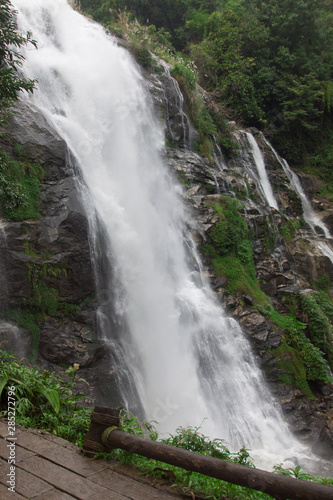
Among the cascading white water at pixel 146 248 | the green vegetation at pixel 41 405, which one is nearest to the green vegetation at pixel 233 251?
the cascading white water at pixel 146 248

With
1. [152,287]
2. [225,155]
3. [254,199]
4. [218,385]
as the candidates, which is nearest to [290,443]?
[218,385]

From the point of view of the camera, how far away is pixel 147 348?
8.56 metres

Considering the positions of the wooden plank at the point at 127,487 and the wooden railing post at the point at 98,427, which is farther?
the wooden railing post at the point at 98,427

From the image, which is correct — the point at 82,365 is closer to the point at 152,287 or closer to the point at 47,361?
the point at 47,361

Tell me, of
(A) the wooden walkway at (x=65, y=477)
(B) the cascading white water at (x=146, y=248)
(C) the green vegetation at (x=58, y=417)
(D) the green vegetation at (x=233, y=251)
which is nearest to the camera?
(A) the wooden walkway at (x=65, y=477)

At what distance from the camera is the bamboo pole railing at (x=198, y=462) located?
6.92ft

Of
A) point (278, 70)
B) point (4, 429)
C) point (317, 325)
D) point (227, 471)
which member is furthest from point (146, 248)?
point (278, 70)

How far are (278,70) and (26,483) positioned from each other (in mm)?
24618

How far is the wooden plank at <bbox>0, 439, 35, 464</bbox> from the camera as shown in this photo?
8.80ft

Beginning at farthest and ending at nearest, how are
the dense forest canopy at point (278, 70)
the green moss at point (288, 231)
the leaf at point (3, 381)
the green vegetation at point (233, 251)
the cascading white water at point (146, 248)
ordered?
the dense forest canopy at point (278, 70) < the green moss at point (288, 231) < the green vegetation at point (233, 251) < the cascading white water at point (146, 248) < the leaf at point (3, 381)

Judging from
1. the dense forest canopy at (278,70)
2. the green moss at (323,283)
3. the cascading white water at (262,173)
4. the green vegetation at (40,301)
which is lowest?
the green moss at (323,283)

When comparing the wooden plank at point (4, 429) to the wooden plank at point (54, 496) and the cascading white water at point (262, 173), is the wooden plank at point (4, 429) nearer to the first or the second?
the wooden plank at point (54, 496)

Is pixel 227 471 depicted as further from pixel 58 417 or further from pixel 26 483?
pixel 58 417

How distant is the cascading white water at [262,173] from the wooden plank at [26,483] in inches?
593
